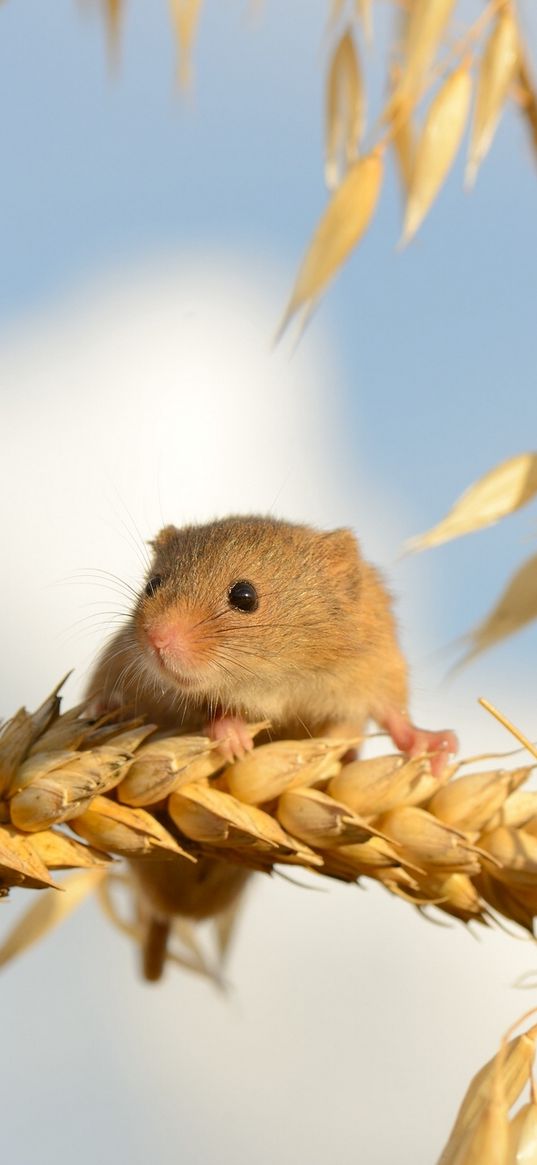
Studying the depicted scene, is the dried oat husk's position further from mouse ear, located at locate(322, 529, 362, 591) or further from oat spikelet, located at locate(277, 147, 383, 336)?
mouse ear, located at locate(322, 529, 362, 591)

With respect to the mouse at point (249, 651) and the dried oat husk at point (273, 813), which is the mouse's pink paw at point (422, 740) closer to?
the mouse at point (249, 651)

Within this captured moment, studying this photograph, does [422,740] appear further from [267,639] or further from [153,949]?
[153,949]

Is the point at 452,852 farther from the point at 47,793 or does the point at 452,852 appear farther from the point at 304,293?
the point at 304,293

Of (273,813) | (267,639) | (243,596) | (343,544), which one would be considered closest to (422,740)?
(267,639)

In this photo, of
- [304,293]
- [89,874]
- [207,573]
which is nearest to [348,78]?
[304,293]

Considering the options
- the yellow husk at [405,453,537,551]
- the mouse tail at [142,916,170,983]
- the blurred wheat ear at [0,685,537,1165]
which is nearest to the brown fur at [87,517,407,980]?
the mouse tail at [142,916,170,983]

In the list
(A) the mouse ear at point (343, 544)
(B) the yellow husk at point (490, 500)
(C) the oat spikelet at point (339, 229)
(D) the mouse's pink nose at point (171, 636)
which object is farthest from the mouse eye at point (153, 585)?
(B) the yellow husk at point (490, 500)
